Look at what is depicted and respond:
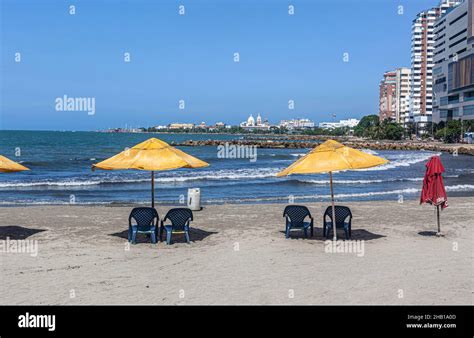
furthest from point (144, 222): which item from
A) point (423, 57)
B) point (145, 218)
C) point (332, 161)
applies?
point (423, 57)

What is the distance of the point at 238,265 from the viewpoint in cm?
962

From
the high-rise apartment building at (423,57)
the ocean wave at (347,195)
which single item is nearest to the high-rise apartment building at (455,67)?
the high-rise apartment building at (423,57)

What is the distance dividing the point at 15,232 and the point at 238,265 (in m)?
6.35

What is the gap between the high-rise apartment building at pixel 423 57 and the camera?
17025 cm

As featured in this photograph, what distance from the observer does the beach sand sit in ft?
25.0

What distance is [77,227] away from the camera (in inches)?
553

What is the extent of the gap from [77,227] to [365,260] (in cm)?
756

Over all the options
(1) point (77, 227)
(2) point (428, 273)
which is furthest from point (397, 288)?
(1) point (77, 227)

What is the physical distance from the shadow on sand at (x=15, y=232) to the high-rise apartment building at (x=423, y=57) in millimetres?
167380

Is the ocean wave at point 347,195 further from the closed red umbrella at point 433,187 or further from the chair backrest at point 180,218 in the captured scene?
the closed red umbrella at point 433,187

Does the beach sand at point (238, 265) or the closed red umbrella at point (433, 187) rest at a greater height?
the closed red umbrella at point (433, 187)

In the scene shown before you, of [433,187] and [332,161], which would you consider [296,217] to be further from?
[433,187]

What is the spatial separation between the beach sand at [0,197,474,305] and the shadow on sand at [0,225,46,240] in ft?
0.14
